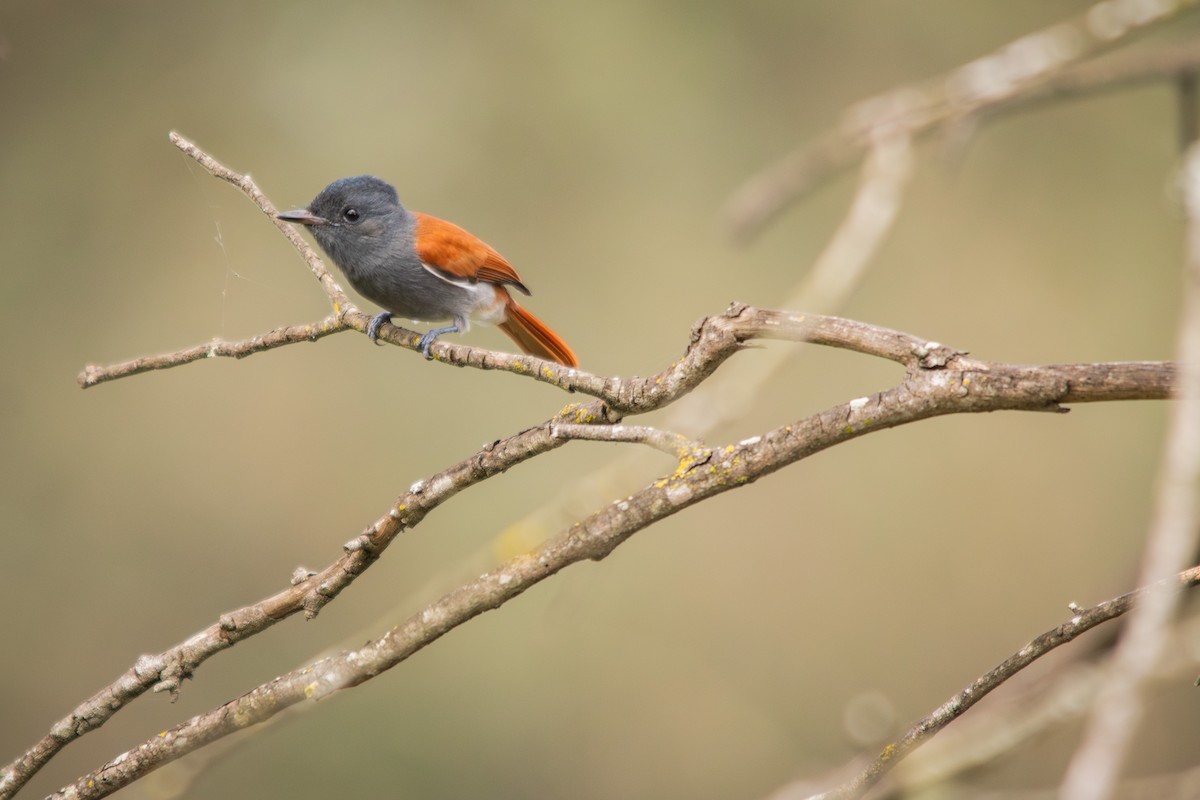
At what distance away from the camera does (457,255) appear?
342 centimetres

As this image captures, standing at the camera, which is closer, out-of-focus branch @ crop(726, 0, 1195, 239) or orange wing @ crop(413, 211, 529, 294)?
out-of-focus branch @ crop(726, 0, 1195, 239)

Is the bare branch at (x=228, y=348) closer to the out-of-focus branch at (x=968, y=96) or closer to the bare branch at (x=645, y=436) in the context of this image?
the bare branch at (x=645, y=436)

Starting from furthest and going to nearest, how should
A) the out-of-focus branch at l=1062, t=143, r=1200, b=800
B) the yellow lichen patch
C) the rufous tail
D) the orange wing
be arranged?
the rufous tail
the orange wing
the yellow lichen patch
the out-of-focus branch at l=1062, t=143, r=1200, b=800

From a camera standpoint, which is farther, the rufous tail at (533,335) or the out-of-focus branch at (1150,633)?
the rufous tail at (533,335)

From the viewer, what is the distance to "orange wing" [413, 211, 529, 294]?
11.1ft

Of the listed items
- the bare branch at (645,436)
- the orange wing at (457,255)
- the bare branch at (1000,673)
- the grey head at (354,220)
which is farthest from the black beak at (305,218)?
the bare branch at (1000,673)

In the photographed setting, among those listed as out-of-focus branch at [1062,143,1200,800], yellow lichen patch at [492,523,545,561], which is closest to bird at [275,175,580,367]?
yellow lichen patch at [492,523,545,561]

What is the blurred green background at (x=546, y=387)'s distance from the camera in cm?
604

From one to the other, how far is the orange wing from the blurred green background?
2266 millimetres

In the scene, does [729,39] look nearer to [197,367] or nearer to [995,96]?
[197,367]

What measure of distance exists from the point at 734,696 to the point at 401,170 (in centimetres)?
360

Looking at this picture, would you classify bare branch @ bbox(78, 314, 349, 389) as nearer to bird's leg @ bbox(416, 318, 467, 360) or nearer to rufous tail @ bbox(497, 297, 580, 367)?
bird's leg @ bbox(416, 318, 467, 360)

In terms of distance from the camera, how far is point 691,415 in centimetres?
167

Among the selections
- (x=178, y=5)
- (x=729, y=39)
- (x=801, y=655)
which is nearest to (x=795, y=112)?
(x=729, y=39)
